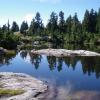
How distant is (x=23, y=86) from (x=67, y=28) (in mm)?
134321

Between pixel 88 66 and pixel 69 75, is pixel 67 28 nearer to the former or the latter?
pixel 88 66

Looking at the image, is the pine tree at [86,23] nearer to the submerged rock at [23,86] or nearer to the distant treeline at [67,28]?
the distant treeline at [67,28]

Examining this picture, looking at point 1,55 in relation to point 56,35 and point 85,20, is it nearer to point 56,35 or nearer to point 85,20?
point 56,35

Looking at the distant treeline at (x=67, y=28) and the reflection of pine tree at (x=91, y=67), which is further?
the distant treeline at (x=67, y=28)

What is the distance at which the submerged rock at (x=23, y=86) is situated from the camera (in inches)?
1373

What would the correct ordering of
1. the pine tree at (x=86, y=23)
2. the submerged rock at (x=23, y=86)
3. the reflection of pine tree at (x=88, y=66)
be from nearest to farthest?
the submerged rock at (x=23, y=86) → the reflection of pine tree at (x=88, y=66) → the pine tree at (x=86, y=23)

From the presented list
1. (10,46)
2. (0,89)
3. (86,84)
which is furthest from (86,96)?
(10,46)

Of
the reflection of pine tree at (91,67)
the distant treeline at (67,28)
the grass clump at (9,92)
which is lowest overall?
the grass clump at (9,92)

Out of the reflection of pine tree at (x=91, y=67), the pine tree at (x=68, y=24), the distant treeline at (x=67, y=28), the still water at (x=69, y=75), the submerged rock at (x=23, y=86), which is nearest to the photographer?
the submerged rock at (x=23, y=86)

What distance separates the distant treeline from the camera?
152m

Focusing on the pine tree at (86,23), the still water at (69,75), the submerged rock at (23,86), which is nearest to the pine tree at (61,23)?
the pine tree at (86,23)

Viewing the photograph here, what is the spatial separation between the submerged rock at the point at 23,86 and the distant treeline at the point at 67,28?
101510mm

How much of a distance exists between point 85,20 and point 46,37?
27.3m

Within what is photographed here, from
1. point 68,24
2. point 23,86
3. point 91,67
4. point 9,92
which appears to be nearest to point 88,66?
point 91,67
